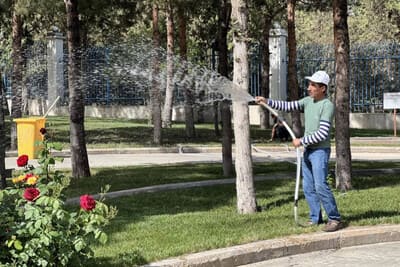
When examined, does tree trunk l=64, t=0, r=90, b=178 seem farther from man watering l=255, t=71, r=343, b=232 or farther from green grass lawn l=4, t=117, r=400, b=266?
man watering l=255, t=71, r=343, b=232

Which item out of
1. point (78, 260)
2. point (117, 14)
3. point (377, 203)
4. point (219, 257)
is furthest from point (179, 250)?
point (117, 14)

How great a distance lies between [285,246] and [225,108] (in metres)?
5.35

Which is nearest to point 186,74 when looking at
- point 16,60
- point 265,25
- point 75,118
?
point 75,118

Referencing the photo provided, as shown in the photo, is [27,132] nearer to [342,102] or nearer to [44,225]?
[342,102]

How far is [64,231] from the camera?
5.47 metres

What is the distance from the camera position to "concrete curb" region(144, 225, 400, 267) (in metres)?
6.52

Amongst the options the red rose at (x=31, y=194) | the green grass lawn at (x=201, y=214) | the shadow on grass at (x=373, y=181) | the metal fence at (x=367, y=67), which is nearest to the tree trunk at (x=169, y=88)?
the metal fence at (x=367, y=67)

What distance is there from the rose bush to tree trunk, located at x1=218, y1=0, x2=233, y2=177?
21.9 ft

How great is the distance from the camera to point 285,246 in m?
7.23

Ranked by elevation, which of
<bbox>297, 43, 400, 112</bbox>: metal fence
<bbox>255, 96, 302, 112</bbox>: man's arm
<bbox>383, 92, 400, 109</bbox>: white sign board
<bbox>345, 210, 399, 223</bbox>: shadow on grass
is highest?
<bbox>297, 43, 400, 112</bbox>: metal fence

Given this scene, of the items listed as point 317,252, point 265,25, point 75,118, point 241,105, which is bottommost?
point 317,252

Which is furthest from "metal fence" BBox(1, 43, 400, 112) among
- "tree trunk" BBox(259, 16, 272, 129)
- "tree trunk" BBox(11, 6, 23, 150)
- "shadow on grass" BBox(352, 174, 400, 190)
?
"shadow on grass" BBox(352, 174, 400, 190)

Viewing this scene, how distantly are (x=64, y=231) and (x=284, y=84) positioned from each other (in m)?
24.4

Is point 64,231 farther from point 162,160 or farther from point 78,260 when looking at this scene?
point 162,160
